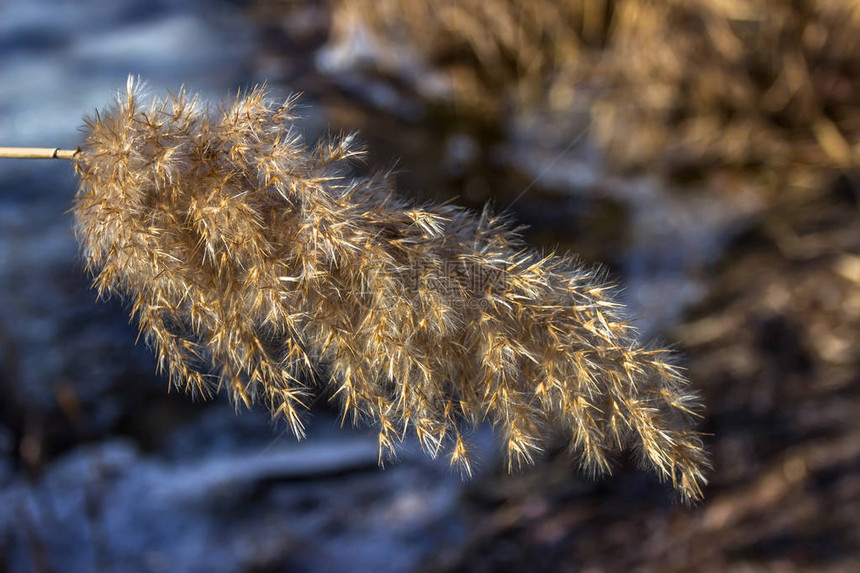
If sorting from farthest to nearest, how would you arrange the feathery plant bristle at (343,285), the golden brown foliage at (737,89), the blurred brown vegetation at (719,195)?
the golden brown foliage at (737,89), the blurred brown vegetation at (719,195), the feathery plant bristle at (343,285)

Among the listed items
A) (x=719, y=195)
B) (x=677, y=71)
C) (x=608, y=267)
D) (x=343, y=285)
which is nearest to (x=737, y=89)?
(x=677, y=71)

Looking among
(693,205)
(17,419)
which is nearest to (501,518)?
(693,205)

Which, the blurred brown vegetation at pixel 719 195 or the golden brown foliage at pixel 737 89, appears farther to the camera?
the golden brown foliage at pixel 737 89

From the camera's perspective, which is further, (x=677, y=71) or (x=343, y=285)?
(x=677, y=71)

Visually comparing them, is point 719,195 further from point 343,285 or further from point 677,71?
point 343,285

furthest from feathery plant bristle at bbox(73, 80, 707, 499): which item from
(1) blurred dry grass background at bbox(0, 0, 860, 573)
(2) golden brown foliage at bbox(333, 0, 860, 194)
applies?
(2) golden brown foliage at bbox(333, 0, 860, 194)

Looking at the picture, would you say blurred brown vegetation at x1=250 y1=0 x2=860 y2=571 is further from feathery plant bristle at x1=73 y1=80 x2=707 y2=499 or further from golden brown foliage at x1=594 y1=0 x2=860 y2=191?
feathery plant bristle at x1=73 y1=80 x2=707 y2=499

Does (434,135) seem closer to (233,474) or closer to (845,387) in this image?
(233,474)

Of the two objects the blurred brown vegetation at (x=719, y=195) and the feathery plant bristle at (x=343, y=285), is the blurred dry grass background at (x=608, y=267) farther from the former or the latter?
the feathery plant bristle at (x=343, y=285)

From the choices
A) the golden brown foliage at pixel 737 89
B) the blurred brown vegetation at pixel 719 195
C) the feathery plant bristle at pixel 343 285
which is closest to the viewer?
the feathery plant bristle at pixel 343 285

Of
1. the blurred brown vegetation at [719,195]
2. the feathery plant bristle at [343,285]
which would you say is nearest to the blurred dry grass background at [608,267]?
the blurred brown vegetation at [719,195]
